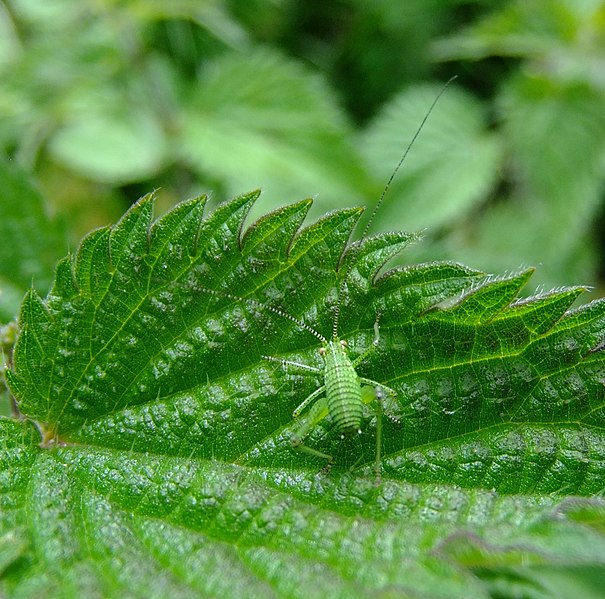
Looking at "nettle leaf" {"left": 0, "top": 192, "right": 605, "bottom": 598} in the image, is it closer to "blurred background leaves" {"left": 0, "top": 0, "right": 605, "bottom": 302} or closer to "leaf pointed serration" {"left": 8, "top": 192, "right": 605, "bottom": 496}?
"leaf pointed serration" {"left": 8, "top": 192, "right": 605, "bottom": 496}

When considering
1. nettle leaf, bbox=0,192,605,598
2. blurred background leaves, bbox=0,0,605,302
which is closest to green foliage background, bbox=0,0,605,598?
nettle leaf, bbox=0,192,605,598

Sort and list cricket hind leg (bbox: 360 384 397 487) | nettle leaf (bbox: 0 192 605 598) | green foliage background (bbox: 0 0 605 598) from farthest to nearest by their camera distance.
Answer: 1. cricket hind leg (bbox: 360 384 397 487)
2. nettle leaf (bbox: 0 192 605 598)
3. green foliage background (bbox: 0 0 605 598)

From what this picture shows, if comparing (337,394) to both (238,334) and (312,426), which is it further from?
(238,334)

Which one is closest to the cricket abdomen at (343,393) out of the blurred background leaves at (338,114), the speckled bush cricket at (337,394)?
the speckled bush cricket at (337,394)

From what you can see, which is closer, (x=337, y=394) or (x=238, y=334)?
(x=337, y=394)

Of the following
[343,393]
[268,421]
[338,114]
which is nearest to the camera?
[343,393]

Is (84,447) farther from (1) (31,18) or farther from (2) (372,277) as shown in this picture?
(1) (31,18)

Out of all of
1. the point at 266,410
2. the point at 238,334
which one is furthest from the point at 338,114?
the point at 266,410
